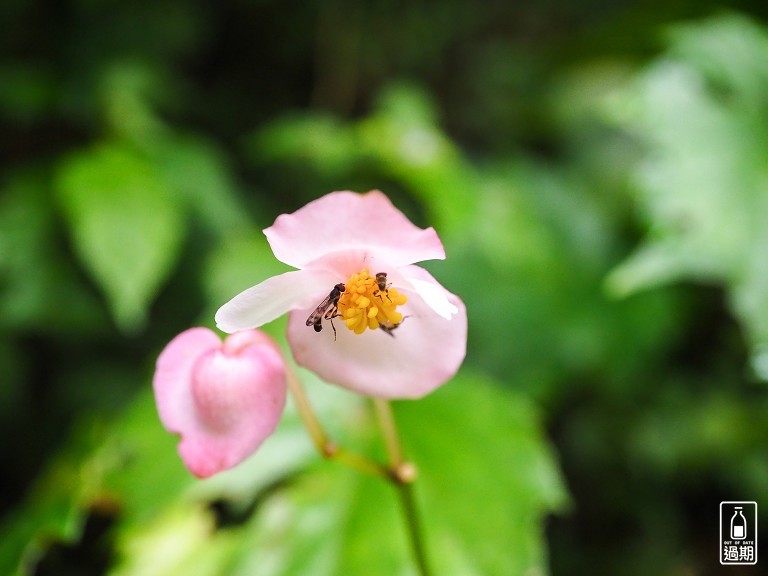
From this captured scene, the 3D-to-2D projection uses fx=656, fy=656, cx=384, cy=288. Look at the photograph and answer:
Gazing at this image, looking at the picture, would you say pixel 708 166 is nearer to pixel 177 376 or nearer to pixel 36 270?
pixel 177 376

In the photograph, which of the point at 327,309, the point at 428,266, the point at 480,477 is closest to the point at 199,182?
the point at 428,266

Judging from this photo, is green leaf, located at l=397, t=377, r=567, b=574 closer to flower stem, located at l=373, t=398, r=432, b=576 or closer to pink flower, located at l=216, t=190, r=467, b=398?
flower stem, located at l=373, t=398, r=432, b=576

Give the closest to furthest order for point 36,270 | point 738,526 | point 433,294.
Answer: point 433,294
point 738,526
point 36,270

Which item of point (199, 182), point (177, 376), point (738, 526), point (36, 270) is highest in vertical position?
point (199, 182)

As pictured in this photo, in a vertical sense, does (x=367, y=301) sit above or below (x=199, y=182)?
below

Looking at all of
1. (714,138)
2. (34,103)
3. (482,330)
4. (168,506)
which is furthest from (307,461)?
(34,103)

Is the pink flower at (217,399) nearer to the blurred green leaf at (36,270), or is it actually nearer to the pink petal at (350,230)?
the pink petal at (350,230)

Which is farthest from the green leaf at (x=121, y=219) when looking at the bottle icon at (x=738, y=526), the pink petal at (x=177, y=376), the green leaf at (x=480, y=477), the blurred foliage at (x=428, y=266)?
the bottle icon at (x=738, y=526)
